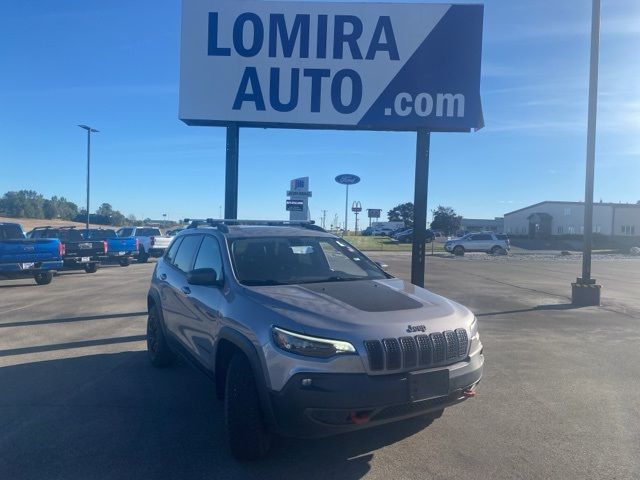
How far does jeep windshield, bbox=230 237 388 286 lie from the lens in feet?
16.4

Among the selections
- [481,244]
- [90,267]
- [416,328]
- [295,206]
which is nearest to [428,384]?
[416,328]

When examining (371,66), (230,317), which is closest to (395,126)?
(371,66)

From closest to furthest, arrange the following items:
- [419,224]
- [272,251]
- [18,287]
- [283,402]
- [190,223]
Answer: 1. [283,402]
2. [272,251]
3. [190,223]
4. [419,224]
5. [18,287]

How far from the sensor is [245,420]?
4000mm

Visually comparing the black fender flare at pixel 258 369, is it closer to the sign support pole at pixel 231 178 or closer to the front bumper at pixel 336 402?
the front bumper at pixel 336 402

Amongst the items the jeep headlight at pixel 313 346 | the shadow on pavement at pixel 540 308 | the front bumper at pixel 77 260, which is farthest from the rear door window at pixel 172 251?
the front bumper at pixel 77 260

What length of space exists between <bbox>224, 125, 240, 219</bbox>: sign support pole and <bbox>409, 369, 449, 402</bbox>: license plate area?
299 inches

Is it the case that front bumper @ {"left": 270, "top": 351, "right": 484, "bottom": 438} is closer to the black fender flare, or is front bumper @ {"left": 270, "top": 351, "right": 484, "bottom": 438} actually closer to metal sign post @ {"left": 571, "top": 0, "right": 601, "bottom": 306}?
the black fender flare

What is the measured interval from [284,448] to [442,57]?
8640 millimetres

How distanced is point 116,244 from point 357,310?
847 inches

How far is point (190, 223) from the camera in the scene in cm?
702

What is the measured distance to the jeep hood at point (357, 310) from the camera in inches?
151

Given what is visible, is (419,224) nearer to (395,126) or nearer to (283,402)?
(395,126)

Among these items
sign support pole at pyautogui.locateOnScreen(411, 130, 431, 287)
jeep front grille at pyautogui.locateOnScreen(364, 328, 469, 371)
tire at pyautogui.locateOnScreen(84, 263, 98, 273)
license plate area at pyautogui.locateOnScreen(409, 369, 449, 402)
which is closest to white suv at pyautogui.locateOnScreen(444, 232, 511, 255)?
tire at pyautogui.locateOnScreen(84, 263, 98, 273)
